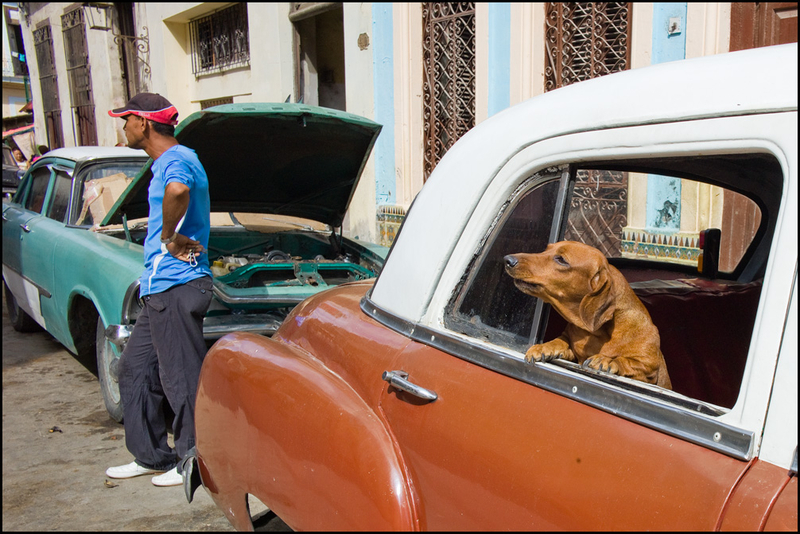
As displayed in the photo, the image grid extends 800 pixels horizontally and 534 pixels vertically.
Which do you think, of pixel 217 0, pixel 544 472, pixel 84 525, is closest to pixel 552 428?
pixel 544 472

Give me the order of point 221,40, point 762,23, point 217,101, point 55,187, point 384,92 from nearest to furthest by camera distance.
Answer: point 762,23
point 55,187
point 384,92
point 221,40
point 217,101

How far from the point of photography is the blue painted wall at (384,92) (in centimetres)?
827

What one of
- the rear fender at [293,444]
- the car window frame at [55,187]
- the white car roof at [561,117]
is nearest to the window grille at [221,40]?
the car window frame at [55,187]

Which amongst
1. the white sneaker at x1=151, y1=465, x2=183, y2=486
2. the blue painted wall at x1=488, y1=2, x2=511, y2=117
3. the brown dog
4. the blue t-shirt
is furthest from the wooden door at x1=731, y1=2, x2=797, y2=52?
the white sneaker at x1=151, y1=465, x2=183, y2=486

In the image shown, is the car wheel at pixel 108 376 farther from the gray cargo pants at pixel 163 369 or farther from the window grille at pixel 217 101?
the window grille at pixel 217 101

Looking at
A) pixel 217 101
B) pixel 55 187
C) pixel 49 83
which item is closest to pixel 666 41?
pixel 55 187

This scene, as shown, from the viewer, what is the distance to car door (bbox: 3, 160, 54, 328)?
5129 mm

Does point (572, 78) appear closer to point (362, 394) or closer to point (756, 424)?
point (362, 394)

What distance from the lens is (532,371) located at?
1392mm

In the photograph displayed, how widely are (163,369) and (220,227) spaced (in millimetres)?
2414

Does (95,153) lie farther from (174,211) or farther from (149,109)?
(174,211)

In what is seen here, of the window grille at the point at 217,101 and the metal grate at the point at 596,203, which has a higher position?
the window grille at the point at 217,101

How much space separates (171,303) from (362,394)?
170 centimetres

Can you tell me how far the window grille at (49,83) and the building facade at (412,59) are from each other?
10.3 ft
